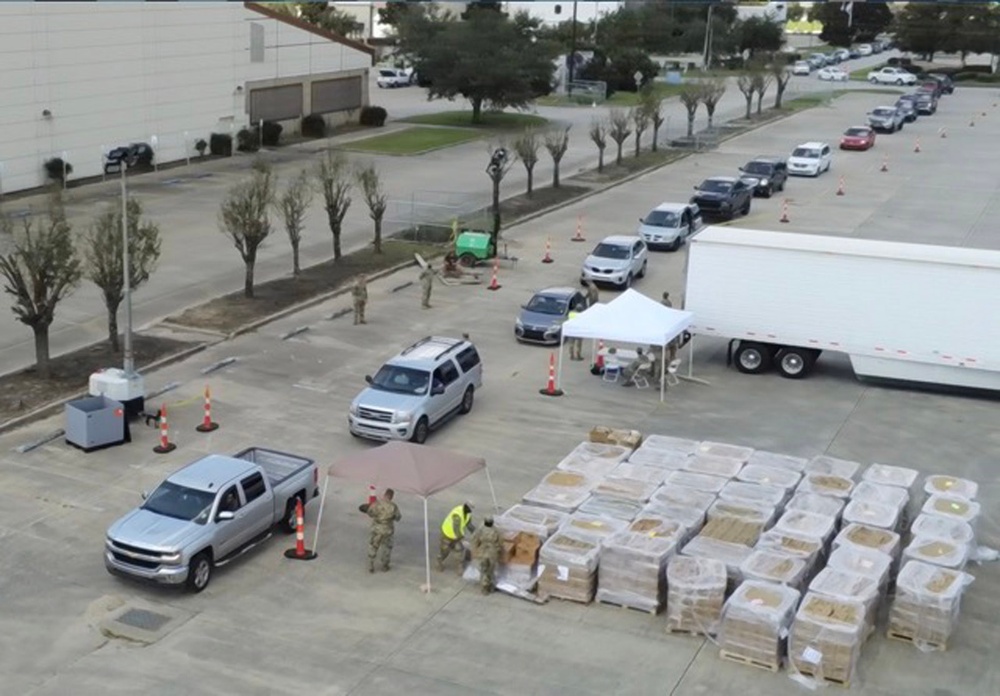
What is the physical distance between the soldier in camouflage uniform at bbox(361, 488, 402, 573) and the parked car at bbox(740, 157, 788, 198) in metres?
35.1

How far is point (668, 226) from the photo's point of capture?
41.8m

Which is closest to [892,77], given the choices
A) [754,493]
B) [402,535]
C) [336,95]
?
[336,95]

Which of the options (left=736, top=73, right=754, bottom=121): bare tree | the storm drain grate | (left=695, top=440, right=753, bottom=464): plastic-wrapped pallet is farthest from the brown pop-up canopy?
(left=736, top=73, right=754, bottom=121): bare tree

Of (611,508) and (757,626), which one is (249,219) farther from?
(757,626)

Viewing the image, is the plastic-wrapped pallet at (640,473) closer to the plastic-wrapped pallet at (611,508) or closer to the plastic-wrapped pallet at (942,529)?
the plastic-wrapped pallet at (611,508)

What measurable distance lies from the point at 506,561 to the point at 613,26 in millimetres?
100049

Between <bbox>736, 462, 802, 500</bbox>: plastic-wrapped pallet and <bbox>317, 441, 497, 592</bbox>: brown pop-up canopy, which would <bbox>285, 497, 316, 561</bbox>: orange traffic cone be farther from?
<bbox>736, 462, 802, 500</bbox>: plastic-wrapped pallet

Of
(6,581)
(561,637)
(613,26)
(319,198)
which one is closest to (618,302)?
(561,637)

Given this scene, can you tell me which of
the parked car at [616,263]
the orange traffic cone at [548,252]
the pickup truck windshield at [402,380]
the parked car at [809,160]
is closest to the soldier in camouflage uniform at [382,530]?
the pickup truck windshield at [402,380]

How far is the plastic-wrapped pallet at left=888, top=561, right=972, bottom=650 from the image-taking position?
1652 centimetres

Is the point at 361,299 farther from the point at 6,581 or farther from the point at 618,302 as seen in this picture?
the point at 6,581

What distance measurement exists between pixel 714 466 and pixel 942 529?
377cm

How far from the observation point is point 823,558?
60.1 ft

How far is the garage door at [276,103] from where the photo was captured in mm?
61938
